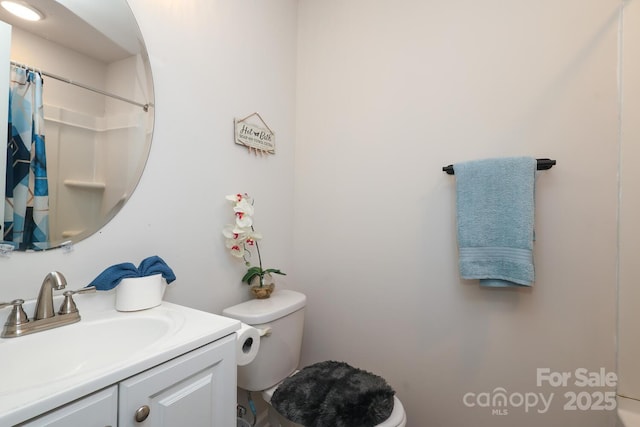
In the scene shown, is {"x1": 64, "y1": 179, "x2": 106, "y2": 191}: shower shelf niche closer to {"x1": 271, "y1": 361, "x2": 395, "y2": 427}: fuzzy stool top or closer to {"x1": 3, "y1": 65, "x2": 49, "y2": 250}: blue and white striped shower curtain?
{"x1": 3, "y1": 65, "x2": 49, "y2": 250}: blue and white striped shower curtain

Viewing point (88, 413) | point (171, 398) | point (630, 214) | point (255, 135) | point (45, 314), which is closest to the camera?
point (88, 413)

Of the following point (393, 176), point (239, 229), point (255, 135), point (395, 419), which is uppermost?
point (255, 135)

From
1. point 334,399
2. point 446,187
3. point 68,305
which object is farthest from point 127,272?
point 446,187

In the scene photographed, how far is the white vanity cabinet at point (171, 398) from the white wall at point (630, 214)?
130 cm

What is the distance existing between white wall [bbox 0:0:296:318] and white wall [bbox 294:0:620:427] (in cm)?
26

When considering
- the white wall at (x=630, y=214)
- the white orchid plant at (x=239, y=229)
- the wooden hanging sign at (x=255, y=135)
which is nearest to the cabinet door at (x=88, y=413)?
the white orchid plant at (x=239, y=229)

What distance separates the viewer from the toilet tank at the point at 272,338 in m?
1.21

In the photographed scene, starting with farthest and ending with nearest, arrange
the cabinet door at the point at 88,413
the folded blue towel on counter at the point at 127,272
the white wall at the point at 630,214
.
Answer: the white wall at the point at 630,214 < the folded blue towel on counter at the point at 127,272 < the cabinet door at the point at 88,413

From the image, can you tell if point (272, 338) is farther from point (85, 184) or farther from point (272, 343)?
point (85, 184)

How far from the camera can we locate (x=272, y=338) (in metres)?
1.25

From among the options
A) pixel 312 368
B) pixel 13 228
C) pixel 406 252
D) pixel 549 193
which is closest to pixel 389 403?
pixel 312 368

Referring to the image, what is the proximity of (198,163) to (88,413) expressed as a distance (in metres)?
0.88

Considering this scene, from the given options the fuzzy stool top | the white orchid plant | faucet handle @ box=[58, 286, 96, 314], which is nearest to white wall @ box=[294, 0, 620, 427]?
the fuzzy stool top

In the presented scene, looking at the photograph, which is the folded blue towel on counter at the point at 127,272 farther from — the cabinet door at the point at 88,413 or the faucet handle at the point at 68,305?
the cabinet door at the point at 88,413
